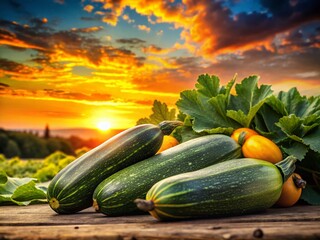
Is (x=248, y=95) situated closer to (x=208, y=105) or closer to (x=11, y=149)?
(x=208, y=105)

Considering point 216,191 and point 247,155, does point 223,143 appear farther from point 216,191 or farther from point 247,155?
point 216,191

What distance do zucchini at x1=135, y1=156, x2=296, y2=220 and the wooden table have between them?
48 millimetres

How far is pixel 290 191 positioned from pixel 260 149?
28 centimetres

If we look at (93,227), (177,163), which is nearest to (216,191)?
(177,163)

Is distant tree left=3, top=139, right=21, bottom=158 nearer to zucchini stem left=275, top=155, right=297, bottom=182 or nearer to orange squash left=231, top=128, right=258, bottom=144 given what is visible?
orange squash left=231, top=128, right=258, bottom=144

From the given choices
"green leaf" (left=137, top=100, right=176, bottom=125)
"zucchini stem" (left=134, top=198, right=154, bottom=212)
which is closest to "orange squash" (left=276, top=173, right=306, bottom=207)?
"zucchini stem" (left=134, top=198, right=154, bottom=212)

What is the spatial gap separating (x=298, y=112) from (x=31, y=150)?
6670 millimetres

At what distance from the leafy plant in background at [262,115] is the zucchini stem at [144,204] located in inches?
40.3

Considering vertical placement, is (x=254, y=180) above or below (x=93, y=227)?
above

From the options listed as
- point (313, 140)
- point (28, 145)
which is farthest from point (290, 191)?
point (28, 145)

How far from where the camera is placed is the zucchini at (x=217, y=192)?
6.32 feet

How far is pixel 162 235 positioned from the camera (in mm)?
1597

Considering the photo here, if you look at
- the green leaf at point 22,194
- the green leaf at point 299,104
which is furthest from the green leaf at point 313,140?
the green leaf at point 22,194

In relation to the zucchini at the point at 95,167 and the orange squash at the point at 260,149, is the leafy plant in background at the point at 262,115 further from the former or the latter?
the zucchini at the point at 95,167
